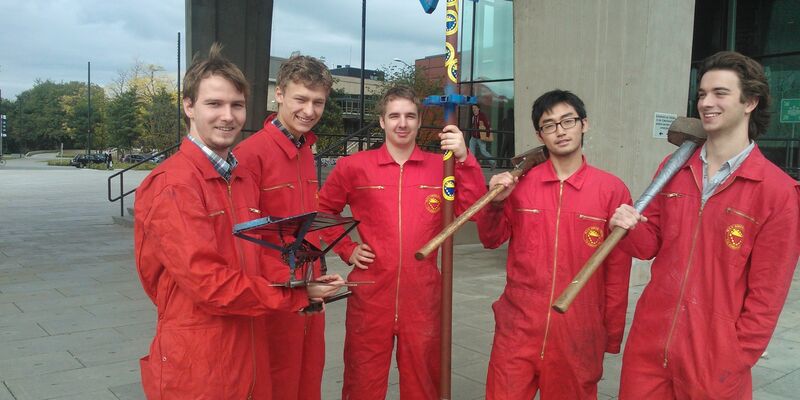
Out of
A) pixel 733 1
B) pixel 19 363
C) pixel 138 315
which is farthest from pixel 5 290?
pixel 733 1

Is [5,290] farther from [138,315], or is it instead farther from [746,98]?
[746,98]

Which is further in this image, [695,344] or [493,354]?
[493,354]

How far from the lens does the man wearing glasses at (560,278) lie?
2.81m

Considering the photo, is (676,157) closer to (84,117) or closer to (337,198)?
(337,198)

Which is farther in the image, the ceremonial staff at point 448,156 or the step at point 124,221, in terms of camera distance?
the step at point 124,221

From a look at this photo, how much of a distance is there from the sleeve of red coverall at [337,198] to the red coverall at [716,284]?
5.08 ft

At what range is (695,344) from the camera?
2395 mm

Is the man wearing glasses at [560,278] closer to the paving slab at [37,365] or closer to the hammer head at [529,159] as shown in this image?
the hammer head at [529,159]

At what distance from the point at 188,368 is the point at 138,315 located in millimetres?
4464

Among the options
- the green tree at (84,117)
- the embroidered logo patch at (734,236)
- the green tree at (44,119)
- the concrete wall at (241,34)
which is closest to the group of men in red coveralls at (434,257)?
the embroidered logo patch at (734,236)

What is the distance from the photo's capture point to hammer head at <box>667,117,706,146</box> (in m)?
2.61

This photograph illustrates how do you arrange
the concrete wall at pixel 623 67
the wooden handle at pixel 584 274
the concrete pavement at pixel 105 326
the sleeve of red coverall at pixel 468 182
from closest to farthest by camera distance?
the wooden handle at pixel 584 274, the sleeve of red coverall at pixel 468 182, the concrete pavement at pixel 105 326, the concrete wall at pixel 623 67

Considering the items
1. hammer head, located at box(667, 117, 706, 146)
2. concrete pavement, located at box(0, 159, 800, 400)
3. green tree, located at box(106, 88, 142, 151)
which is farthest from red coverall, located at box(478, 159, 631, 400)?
green tree, located at box(106, 88, 142, 151)

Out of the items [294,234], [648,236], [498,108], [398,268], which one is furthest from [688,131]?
[498,108]
